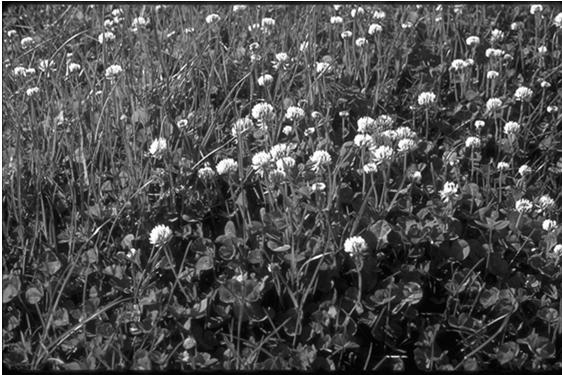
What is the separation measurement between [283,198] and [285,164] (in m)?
0.10

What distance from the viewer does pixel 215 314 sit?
220cm

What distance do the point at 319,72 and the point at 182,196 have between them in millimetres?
765

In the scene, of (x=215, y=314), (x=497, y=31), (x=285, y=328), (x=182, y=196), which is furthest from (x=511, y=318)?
(x=497, y=31)

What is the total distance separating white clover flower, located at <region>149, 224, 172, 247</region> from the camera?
7.32 feet

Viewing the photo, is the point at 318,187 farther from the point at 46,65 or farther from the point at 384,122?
the point at 46,65

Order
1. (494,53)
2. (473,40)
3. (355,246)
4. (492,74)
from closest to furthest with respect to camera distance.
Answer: (355,246)
(492,74)
(494,53)
(473,40)

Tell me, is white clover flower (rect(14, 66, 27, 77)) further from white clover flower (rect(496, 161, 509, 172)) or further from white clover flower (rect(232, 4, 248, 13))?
white clover flower (rect(496, 161, 509, 172))

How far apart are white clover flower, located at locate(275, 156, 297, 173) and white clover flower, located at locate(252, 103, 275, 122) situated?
275mm

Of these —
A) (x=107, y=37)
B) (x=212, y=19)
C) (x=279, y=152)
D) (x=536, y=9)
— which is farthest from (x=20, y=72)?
(x=536, y=9)

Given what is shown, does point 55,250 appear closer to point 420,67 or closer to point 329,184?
point 329,184

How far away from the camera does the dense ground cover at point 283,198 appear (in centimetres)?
215

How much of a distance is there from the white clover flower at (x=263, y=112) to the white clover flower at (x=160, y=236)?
54 centimetres

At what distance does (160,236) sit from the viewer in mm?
2232

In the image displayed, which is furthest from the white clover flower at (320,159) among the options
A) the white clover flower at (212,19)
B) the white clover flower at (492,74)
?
the white clover flower at (212,19)
